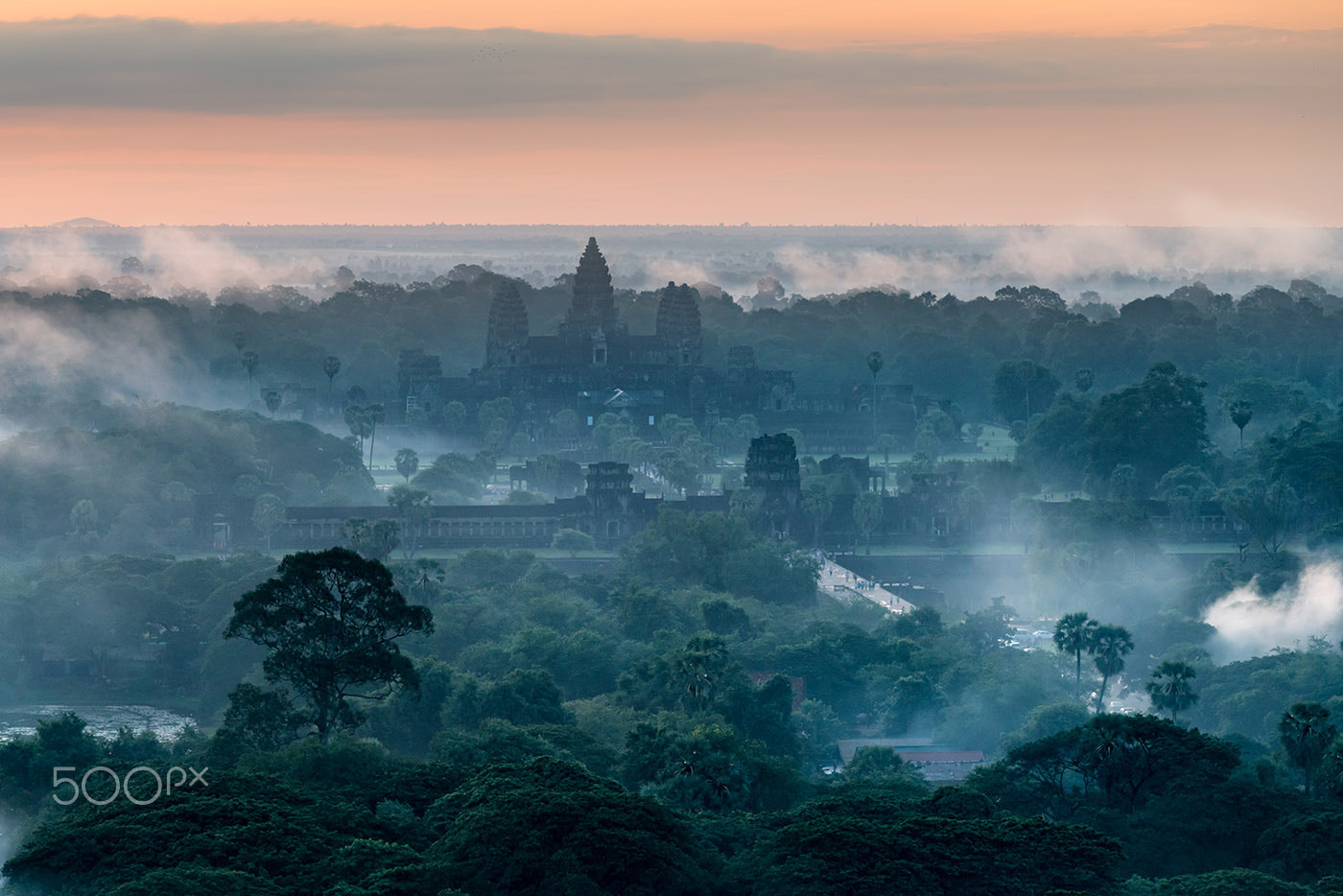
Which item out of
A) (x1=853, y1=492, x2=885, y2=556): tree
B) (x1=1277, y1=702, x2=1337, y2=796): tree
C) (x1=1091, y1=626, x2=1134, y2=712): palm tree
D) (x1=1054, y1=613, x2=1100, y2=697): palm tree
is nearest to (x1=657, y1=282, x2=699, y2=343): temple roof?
(x1=853, y1=492, x2=885, y2=556): tree

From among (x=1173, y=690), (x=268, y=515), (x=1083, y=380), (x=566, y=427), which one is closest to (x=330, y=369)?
(x=566, y=427)

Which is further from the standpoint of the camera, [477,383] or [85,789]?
[477,383]

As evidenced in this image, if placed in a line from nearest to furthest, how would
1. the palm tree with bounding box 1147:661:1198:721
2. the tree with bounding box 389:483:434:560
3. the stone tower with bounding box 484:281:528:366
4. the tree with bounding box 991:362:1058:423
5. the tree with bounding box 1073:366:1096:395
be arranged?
the palm tree with bounding box 1147:661:1198:721
the tree with bounding box 389:483:434:560
the tree with bounding box 1073:366:1096:395
the tree with bounding box 991:362:1058:423
the stone tower with bounding box 484:281:528:366

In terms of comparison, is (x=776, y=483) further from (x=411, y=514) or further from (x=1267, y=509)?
(x=1267, y=509)

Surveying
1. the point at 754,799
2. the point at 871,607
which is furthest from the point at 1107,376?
the point at 754,799

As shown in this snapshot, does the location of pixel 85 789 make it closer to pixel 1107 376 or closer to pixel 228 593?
pixel 228 593

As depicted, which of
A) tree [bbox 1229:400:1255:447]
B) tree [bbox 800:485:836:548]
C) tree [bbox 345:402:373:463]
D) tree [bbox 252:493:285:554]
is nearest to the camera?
tree [bbox 252:493:285:554]

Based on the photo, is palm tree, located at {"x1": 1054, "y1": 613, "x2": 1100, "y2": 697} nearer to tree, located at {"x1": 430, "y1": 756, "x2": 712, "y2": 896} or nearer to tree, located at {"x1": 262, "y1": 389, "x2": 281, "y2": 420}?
tree, located at {"x1": 430, "y1": 756, "x2": 712, "y2": 896}
